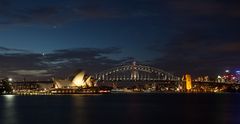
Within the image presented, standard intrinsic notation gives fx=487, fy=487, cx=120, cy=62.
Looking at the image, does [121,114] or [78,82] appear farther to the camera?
[78,82]

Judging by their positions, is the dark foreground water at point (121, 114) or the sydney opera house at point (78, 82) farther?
the sydney opera house at point (78, 82)

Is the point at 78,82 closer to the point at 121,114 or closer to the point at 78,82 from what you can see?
the point at 78,82

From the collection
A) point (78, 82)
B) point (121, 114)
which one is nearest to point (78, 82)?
point (78, 82)

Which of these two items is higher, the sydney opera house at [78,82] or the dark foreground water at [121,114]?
the sydney opera house at [78,82]

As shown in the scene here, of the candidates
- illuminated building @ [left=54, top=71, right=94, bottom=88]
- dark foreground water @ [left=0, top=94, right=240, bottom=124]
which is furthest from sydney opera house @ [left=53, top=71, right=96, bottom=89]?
dark foreground water @ [left=0, top=94, right=240, bottom=124]

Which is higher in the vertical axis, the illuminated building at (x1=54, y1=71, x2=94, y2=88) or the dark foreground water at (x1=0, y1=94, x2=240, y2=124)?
the illuminated building at (x1=54, y1=71, x2=94, y2=88)

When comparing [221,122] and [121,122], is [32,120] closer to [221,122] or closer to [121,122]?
[121,122]

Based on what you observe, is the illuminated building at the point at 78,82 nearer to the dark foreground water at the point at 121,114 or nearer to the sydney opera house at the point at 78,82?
the sydney opera house at the point at 78,82

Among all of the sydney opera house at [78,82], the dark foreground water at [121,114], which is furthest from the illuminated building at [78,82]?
the dark foreground water at [121,114]

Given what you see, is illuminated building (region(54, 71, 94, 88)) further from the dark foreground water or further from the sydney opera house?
the dark foreground water

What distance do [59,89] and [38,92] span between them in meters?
17.5

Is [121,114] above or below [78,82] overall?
below

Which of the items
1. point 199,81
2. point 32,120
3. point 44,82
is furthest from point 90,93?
point 32,120

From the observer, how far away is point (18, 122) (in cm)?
4878
